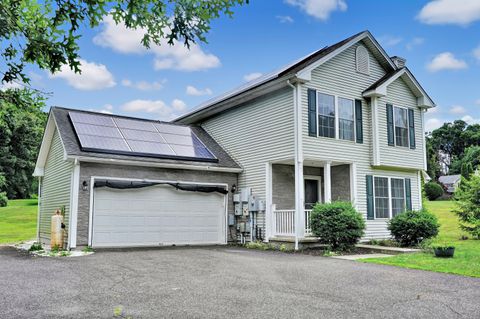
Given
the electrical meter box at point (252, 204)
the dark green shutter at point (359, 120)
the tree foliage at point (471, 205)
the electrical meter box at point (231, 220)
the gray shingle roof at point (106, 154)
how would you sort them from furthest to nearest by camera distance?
the tree foliage at point (471, 205) < the electrical meter box at point (231, 220) < the dark green shutter at point (359, 120) < the electrical meter box at point (252, 204) < the gray shingle roof at point (106, 154)

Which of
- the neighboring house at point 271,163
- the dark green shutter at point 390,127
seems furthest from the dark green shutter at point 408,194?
the dark green shutter at point 390,127

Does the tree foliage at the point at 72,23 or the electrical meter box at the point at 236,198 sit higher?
the tree foliage at the point at 72,23

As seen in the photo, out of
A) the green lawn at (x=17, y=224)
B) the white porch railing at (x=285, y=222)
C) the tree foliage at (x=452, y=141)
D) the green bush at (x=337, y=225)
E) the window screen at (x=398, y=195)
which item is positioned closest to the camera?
the green bush at (x=337, y=225)

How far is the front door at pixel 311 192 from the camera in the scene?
16.1m

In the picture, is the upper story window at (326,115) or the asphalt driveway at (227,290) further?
the upper story window at (326,115)

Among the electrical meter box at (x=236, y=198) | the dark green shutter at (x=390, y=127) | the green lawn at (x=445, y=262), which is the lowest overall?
the green lawn at (x=445, y=262)

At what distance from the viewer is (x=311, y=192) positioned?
16.3 m

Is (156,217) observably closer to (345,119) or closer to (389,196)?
(345,119)

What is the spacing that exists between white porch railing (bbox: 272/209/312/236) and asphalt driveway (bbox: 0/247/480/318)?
11.5 ft

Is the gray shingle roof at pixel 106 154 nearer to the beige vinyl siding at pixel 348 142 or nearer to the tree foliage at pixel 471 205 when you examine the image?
the beige vinyl siding at pixel 348 142

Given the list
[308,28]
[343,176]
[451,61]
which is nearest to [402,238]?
[343,176]

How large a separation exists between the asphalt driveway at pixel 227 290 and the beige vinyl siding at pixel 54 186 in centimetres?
368

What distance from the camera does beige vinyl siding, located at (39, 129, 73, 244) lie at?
13367 millimetres

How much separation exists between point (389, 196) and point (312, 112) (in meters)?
4.89
